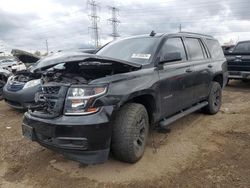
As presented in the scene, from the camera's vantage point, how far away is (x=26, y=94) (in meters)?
6.91

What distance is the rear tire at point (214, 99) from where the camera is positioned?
6.59m

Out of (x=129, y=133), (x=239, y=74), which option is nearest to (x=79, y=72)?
(x=129, y=133)

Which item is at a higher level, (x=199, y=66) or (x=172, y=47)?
(x=172, y=47)

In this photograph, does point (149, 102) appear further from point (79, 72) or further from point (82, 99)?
point (82, 99)

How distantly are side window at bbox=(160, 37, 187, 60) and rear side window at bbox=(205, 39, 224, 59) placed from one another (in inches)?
57.1

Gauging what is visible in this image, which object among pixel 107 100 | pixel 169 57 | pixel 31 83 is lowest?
pixel 31 83

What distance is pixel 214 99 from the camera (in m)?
6.79

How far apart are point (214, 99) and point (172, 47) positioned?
227 cm

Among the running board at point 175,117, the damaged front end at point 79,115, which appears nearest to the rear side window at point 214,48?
the running board at point 175,117

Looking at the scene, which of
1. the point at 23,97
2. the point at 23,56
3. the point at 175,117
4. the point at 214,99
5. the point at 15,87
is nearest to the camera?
the point at 175,117

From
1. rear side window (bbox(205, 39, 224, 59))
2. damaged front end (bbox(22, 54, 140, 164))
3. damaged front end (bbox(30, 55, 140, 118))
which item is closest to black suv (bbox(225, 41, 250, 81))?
rear side window (bbox(205, 39, 224, 59))

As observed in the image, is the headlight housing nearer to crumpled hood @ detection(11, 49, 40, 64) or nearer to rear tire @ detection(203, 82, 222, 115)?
crumpled hood @ detection(11, 49, 40, 64)

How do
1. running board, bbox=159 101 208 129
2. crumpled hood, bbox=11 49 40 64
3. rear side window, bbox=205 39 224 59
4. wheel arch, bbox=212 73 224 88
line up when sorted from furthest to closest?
wheel arch, bbox=212 73 224 88 → rear side window, bbox=205 39 224 59 → crumpled hood, bbox=11 49 40 64 → running board, bbox=159 101 208 129

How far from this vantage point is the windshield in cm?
462
